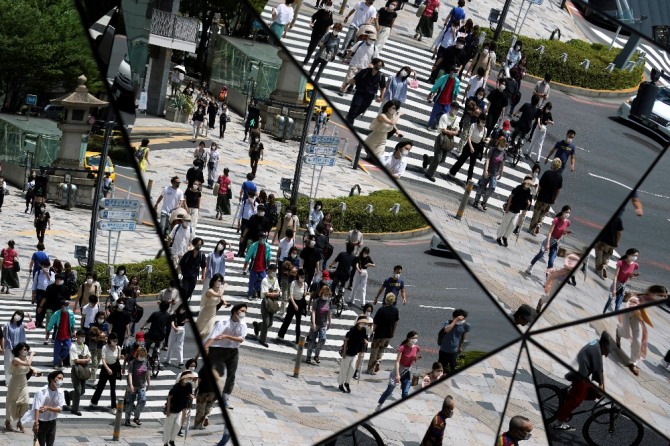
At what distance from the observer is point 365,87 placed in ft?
12.5

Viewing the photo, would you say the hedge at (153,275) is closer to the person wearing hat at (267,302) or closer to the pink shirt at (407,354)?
the person wearing hat at (267,302)

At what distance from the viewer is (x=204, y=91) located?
4.62m

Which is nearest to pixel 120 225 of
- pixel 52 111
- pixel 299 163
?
pixel 299 163

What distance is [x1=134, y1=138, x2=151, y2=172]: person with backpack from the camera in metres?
3.96

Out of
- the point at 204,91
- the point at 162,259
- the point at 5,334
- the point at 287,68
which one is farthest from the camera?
the point at 5,334

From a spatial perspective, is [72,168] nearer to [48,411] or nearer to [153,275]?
[48,411]

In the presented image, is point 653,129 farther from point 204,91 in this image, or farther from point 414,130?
point 204,91

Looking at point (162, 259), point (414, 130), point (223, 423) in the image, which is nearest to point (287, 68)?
point (414, 130)

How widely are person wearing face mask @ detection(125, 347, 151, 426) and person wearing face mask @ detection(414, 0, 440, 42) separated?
149cm

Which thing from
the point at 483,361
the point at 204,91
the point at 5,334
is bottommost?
the point at 5,334

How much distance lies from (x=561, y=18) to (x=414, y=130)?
2.08 feet

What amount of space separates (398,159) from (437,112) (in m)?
0.27

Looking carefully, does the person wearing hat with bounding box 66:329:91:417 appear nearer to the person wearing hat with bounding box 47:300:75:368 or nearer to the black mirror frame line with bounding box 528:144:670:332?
the person wearing hat with bounding box 47:300:75:368

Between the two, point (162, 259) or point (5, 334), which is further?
point (5, 334)
